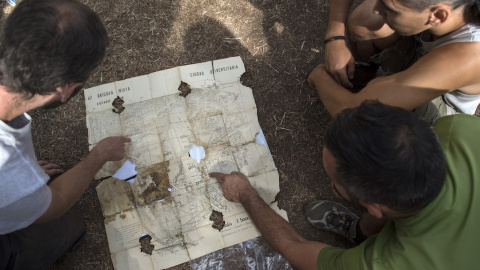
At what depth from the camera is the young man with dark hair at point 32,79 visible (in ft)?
3.11

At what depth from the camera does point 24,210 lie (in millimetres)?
1065

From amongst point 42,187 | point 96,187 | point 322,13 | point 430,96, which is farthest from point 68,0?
point 322,13

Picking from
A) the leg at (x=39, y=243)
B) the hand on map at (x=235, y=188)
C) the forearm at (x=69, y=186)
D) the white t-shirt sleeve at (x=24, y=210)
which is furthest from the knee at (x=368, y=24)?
the leg at (x=39, y=243)

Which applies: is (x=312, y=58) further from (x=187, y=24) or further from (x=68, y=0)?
(x=68, y=0)

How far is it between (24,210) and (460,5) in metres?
1.76

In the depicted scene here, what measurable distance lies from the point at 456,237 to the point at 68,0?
1.52 metres

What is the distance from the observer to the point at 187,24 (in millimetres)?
1961

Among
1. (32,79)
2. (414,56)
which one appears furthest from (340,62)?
(32,79)

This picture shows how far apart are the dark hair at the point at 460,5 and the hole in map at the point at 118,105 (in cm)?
149

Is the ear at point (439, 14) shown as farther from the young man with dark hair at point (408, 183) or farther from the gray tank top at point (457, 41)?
the young man with dark hair at point (408, 183)

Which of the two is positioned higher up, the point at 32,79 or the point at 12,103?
the point at 32,79

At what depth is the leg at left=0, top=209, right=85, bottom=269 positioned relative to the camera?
1.26 m

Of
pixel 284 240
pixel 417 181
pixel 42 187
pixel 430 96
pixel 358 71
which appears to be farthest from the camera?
pixel 358 71

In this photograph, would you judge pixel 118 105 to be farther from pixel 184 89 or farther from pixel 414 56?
pixel 414 56
